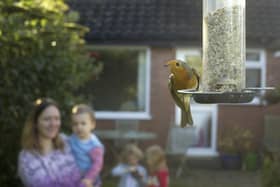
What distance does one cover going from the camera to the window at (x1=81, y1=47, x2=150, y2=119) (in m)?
12.9

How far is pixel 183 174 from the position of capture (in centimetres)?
1165

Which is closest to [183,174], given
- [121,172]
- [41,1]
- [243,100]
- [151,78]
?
[151,78]

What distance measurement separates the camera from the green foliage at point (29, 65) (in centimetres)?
659

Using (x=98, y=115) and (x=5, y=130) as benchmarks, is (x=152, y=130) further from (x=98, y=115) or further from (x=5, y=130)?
(x=5, y=130)

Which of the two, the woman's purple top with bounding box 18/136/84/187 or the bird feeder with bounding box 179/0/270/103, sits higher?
the bird feeder with bounding box 179/0/270/103

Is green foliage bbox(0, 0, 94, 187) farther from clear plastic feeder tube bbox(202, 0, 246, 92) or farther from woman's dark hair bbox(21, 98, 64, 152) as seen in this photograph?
clear plastic feeder tube bbox(202, 0, 246, 92)

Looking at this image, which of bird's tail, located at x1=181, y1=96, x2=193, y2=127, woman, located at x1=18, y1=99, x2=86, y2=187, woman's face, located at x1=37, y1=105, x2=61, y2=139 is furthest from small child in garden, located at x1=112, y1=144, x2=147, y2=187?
bird's tail, located at x1=181, y1=96, x2=193, y2=127

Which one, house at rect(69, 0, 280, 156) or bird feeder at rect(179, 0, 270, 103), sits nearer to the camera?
bird feeder at rect(179, 0, 270, 103)

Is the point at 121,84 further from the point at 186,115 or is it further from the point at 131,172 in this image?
the point at 186,115

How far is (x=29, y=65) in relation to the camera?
6688mm

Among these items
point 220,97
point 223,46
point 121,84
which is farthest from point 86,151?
point 121,84

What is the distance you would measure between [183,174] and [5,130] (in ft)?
17.7

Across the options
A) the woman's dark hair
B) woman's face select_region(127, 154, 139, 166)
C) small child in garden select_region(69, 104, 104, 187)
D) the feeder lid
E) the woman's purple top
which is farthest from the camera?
woman's face select_region(127, 154, 139, 166)

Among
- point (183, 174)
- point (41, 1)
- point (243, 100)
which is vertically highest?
point (41, 1)
